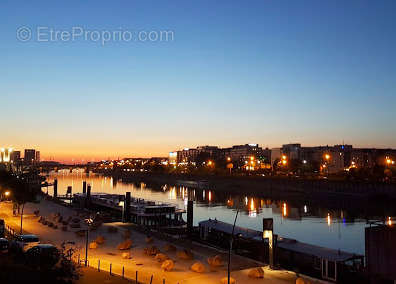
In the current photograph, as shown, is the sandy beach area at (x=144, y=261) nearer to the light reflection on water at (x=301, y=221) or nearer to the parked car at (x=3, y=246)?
the parked car at (x=3, y=246)

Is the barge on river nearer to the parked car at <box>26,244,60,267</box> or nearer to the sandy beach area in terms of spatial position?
the sandy beach area

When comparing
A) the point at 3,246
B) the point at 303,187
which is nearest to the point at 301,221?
the point at 3,246

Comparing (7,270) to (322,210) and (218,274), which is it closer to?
(218,274)

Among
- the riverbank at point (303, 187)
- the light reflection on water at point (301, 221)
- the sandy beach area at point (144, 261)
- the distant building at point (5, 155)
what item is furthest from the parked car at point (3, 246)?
the distant building at point (5, 155)

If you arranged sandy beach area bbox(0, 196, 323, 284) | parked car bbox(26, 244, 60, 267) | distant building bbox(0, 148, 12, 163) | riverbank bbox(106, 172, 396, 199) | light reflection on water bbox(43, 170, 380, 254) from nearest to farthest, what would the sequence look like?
parked car bbox(26, 244, 60, 267)
sandy beach area bbox(0, 196, 323, 284)
light reflection on water bbox(43, 170, 380, 254)
riverbank bbox(106, 172, 396, 199)
distant building bbox(0, 148, 12, 163)

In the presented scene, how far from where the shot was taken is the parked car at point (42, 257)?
20891 mm

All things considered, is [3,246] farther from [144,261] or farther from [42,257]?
[144,261]

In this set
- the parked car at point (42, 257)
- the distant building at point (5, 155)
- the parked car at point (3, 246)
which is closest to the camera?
the parked car at point (42, 257)

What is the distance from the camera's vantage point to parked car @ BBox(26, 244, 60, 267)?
20.9 m

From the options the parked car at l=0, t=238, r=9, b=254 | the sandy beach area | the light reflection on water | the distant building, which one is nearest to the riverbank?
the light reflection on water

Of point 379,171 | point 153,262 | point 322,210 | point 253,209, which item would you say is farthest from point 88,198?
point 379,171

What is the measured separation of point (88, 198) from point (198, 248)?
52.7m

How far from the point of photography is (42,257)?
21.4 metres

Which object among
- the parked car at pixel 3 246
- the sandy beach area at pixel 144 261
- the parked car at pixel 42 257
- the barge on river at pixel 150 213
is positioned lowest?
the barge on river at pixel 150 213
